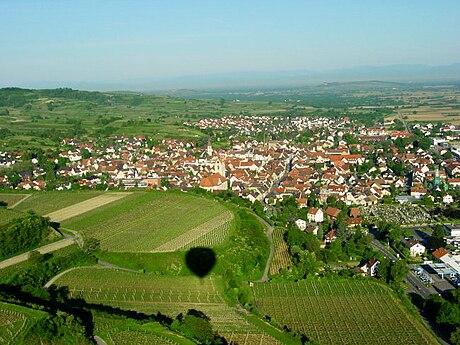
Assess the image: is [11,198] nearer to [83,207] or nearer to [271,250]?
[83,207]

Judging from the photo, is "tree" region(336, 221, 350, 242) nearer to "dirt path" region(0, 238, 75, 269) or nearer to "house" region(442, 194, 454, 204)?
"house" region(442, 194, 454, 204)

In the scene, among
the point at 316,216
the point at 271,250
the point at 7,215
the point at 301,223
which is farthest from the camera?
the point at 316,216

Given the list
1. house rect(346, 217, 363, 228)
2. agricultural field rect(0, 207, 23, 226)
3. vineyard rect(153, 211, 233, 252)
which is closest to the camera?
vineyard rect(153, 211, 233, 252)

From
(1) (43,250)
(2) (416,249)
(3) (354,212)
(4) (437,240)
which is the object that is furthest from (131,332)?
(3) (354,212)

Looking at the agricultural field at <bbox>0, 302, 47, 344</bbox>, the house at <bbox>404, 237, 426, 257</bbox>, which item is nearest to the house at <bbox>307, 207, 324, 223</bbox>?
the house at <bbox>404, 237, 426, 257</bbox>

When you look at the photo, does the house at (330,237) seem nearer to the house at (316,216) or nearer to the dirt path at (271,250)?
the dirt path at (271,250)

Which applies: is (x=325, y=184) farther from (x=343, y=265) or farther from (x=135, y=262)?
(x=135, y=262)

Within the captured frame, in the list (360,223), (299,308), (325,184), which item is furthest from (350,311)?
(325,184)

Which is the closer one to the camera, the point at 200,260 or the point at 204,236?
the point at 200,260
